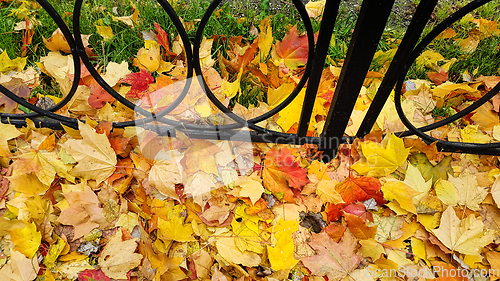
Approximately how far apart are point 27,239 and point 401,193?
1.45 meters

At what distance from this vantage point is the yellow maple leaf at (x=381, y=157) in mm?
1176

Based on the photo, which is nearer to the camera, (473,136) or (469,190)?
(469,190)

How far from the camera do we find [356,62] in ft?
2.98

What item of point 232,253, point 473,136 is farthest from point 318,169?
point 473,136

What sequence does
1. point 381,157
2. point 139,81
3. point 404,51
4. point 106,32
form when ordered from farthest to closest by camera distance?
point 106,32 < point 139,81 < point 381,157 < point 404,51

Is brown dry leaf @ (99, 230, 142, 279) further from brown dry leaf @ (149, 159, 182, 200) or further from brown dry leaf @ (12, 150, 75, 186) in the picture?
brown dry leaf @ (12, 150, 75, 186)

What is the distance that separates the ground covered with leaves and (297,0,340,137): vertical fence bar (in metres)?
0.19

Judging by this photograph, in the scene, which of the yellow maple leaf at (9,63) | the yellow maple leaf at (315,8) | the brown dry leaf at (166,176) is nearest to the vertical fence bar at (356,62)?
the brown dry leaf at (166,176)

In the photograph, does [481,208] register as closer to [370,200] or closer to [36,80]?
[370,200]

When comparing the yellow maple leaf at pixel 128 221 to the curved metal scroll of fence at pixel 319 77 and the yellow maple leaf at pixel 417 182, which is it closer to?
the curved metal scroll of fence at pixel 319 77

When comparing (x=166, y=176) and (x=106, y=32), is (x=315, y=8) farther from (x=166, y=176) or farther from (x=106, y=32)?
(x=166, y=176)

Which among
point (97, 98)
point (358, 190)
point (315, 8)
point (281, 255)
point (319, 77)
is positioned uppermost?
point (315, 8)

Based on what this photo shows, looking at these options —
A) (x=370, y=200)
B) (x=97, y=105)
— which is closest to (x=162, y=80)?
(x=97, y=105)

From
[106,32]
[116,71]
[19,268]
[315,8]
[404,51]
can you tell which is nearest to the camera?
A: [404,51]
